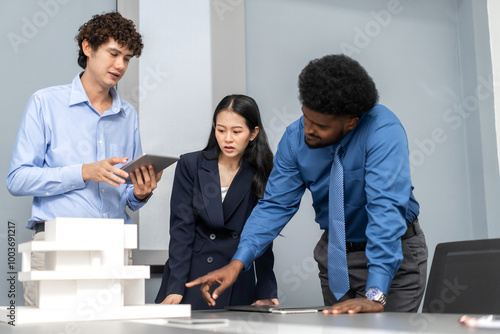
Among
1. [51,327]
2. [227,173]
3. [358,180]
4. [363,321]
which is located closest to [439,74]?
[227,173]

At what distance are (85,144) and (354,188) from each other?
3.43 feet

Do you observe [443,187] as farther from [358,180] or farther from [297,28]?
[358,180]

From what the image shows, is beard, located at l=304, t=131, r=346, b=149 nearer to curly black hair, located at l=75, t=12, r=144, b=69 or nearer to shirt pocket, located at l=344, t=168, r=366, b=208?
shirt pocket, located at l=344, t=168, r=366, b=208

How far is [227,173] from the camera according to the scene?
2514mm

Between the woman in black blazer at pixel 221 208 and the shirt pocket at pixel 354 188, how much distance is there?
23.8 inches

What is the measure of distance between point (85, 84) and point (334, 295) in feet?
4.18

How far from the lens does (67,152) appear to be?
Answer: 2.14 metres

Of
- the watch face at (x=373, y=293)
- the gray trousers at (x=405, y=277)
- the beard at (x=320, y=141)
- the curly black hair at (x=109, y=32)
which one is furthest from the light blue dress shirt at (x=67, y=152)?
the watch face at (x=373, y=293)

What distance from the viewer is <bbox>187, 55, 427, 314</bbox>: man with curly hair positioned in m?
1.67

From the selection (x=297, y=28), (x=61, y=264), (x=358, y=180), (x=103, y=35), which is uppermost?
(x=297, y=28)

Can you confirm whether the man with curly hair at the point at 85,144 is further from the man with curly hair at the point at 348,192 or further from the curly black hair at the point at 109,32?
the man with curly hair at the point at 348,192

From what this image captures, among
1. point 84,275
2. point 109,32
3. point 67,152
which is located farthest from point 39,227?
point 84,275

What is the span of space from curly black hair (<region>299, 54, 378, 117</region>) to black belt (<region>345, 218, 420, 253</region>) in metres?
0.42

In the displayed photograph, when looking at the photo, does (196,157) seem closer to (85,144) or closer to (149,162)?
(85,144)
